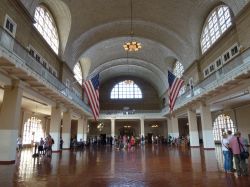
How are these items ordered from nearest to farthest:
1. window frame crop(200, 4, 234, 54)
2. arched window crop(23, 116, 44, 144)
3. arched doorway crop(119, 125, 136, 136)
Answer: window frame crop(200, 4, 234, 54) → arched window crop(23, 116, 44, 144) → arched doorway crop(119, 125, 136, 136)

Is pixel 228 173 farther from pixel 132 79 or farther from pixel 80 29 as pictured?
pixel 132 79

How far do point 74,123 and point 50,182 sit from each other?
3364 centimetres

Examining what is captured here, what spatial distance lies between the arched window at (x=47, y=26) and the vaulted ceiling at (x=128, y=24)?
54 cm

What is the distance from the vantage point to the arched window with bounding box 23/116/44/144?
2452 cm

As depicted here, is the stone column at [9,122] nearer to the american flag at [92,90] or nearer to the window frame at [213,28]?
the american flag at [92,90]

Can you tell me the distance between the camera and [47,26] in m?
17.0

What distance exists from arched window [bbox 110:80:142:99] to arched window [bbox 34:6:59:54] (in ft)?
78.7

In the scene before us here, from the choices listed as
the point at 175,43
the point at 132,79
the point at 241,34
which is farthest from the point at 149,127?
the point at 241,34

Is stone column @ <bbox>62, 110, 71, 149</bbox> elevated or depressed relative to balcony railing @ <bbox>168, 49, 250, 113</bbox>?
depressed

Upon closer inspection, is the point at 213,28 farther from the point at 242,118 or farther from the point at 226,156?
the point at 226,156

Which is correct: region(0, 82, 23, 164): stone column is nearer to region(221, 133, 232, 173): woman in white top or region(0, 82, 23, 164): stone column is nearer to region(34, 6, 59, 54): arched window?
region(34, 6, 59, 54): arched window

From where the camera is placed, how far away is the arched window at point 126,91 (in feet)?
138

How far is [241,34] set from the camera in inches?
515

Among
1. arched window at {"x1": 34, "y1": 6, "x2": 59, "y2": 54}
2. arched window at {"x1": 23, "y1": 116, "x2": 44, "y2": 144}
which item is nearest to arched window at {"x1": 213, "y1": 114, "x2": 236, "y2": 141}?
Answer: arched window at {"x1": 34, "y1": 6, "x2": 59, "y2": 54}
